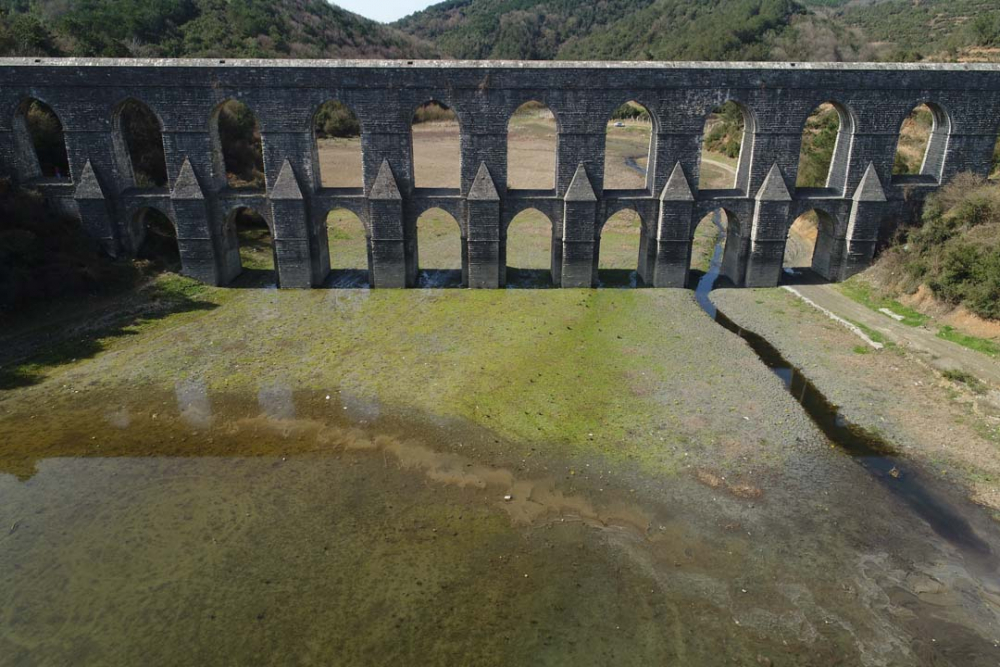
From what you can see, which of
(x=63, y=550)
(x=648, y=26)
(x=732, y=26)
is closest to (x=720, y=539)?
(x=63, y=550)

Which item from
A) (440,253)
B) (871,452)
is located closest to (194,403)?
(440,253)

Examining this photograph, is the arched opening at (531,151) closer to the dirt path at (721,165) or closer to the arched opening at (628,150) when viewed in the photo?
the arched opening at (628,150)

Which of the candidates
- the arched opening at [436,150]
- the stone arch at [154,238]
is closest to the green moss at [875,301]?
the arched opening at [436,150]

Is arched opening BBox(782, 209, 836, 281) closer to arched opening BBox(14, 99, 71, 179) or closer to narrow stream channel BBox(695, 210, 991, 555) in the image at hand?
narrow stream channel BBox(695, 210, 991, 555)

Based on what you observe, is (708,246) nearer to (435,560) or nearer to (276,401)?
(276,401)

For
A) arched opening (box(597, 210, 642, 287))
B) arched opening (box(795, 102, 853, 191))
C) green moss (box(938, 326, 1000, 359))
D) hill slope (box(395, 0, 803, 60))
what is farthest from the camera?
hill slope (box(395, 0, 803, 60))

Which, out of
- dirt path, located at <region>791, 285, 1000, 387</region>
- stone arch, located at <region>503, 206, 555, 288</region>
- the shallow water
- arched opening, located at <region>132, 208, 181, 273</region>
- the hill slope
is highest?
the hill slope

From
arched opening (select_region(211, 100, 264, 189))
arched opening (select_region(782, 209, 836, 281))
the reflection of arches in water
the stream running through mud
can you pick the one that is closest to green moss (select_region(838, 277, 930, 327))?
arched opening (select_region(782, 209, 836, 281))
